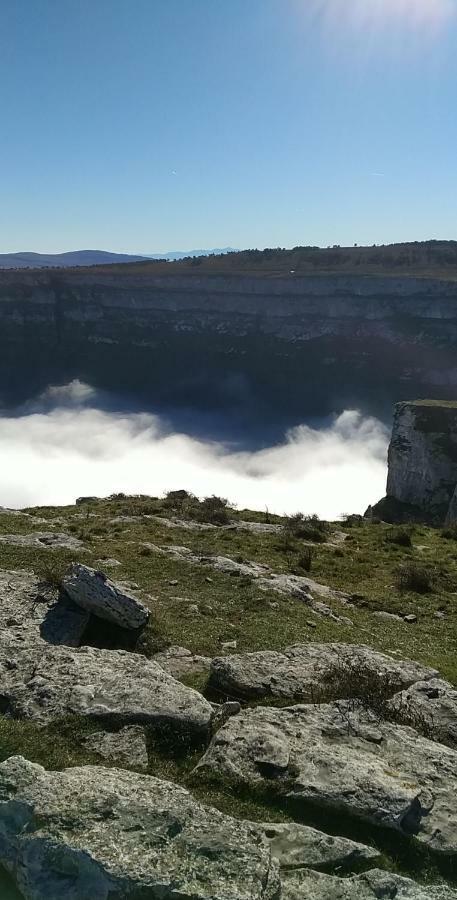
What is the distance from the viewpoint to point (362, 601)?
15.1 meters

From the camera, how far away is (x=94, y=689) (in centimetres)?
796

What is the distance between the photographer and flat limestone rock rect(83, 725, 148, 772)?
6.74 m

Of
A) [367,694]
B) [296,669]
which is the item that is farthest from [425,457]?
[367,694]

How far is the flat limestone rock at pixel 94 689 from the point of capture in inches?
295

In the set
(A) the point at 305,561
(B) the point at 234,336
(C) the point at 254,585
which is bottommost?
(A) the point at 305,561

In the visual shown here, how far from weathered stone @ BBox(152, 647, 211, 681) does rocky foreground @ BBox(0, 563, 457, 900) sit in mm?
37

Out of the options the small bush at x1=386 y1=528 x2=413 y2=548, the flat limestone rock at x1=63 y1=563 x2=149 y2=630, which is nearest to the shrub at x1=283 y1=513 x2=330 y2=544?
the small bush at x1=386 y1=528 x2=413 y2=548

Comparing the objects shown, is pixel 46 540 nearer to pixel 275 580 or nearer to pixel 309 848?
pixel 275 580

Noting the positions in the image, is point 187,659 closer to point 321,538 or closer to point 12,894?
point 12,894

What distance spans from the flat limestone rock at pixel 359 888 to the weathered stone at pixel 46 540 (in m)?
11.8

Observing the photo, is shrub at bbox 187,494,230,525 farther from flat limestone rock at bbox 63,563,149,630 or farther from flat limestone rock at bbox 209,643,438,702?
flat limestone rock at bbox 209,643,438,702

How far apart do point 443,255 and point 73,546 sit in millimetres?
125943

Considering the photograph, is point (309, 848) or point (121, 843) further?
point (309, 848)

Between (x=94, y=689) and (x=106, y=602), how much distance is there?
2.58m
